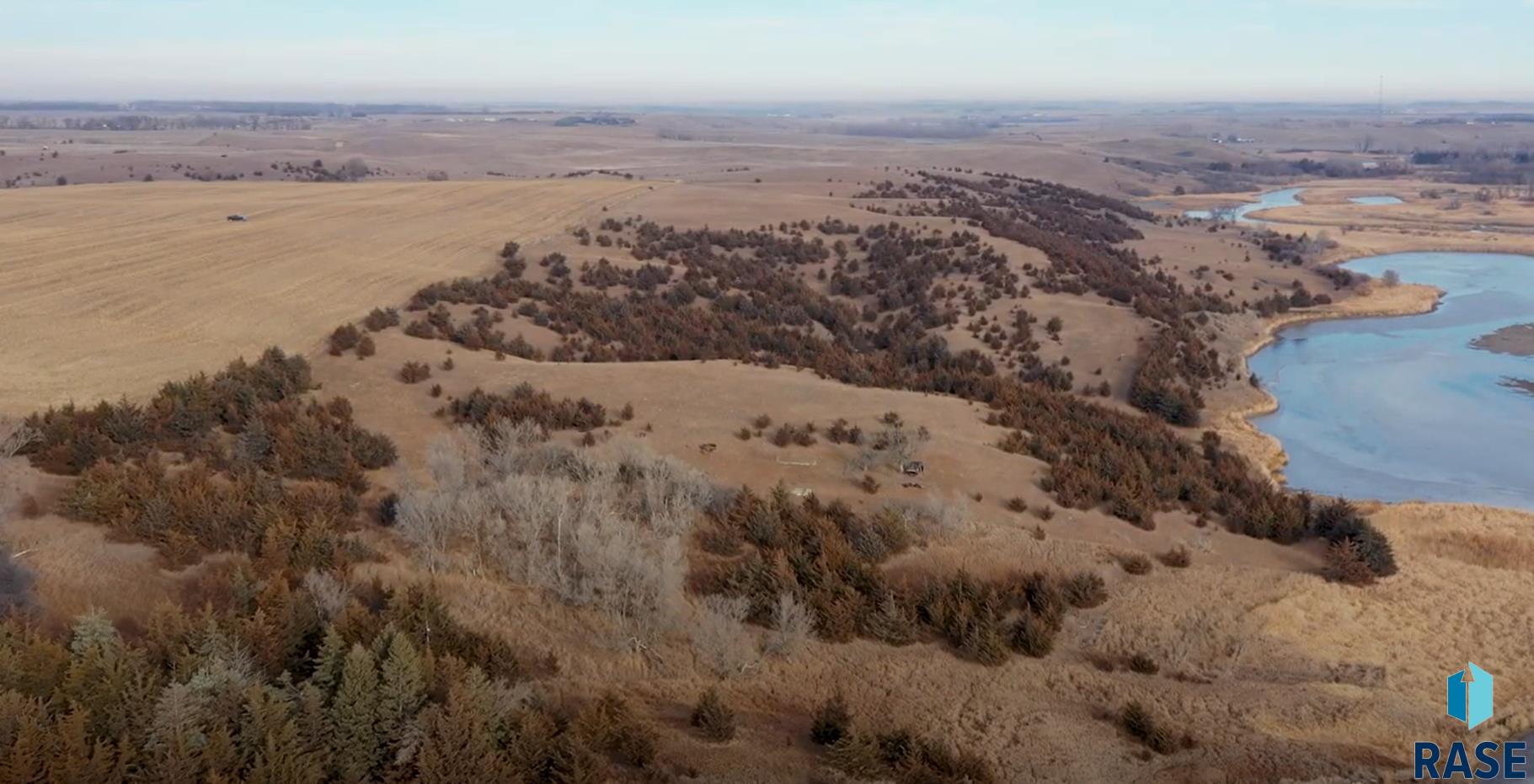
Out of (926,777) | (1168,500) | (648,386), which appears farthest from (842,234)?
(926,777)

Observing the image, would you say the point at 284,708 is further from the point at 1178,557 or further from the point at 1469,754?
the point at 1469,754

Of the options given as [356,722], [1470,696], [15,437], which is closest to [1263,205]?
[1470,696]

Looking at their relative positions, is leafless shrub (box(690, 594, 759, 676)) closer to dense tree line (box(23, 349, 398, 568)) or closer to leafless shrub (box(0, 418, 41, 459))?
dense tree line (box(23, 349, 398, 568))

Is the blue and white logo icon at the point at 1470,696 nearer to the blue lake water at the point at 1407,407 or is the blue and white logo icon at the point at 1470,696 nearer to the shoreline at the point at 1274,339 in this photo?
the blue lake water at the point at 1407,407

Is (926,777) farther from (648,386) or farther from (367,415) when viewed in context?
(367,415)

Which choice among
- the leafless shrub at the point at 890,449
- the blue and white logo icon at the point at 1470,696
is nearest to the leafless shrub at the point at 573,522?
the leafless shrub at the point at 890,449

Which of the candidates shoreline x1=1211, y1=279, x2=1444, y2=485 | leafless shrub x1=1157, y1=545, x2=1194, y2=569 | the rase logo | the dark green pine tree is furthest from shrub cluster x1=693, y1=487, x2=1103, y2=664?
shoreline x1=1211, y1=279, x2=1444, y2=485

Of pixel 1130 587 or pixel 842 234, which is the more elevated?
pixel 842 234
